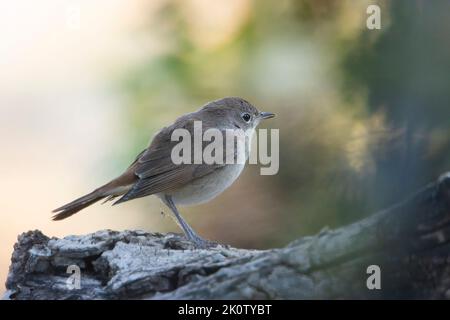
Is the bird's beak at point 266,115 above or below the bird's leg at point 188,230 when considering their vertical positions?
above

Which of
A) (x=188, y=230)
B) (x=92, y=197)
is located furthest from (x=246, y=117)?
(x=92, y=197)

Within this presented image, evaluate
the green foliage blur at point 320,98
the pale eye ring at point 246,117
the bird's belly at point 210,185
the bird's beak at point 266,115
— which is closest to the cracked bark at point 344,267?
the green foliage blur at point 320,98

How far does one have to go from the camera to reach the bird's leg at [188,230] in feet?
13.8

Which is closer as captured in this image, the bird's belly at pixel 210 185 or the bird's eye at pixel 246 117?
the bird's belly at pixel 210 185

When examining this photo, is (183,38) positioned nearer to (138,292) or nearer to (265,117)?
(265,117)

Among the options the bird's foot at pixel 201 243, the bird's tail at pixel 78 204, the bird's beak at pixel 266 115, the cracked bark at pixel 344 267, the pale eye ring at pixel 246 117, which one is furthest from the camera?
the pale eye ring at pixel 246 117

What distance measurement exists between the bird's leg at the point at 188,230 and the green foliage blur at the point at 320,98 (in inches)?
3.0

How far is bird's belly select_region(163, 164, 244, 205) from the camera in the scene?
15.3ft

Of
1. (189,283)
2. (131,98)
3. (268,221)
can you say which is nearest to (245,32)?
(131,98)

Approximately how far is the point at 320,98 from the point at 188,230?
40.1 inches

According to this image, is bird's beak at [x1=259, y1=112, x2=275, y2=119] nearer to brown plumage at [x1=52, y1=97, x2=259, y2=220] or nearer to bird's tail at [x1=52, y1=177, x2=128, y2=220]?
brown plumage at [x1=52, y1=97, x2=259, y2=220]

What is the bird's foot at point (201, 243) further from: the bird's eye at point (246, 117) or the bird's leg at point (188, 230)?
the bird's eye at point (246, 117)

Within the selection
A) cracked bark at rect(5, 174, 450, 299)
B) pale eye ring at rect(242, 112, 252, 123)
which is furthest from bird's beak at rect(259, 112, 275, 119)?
cracked bark at rect(5, 174, 450, 299)

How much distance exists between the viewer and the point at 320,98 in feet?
13.6
